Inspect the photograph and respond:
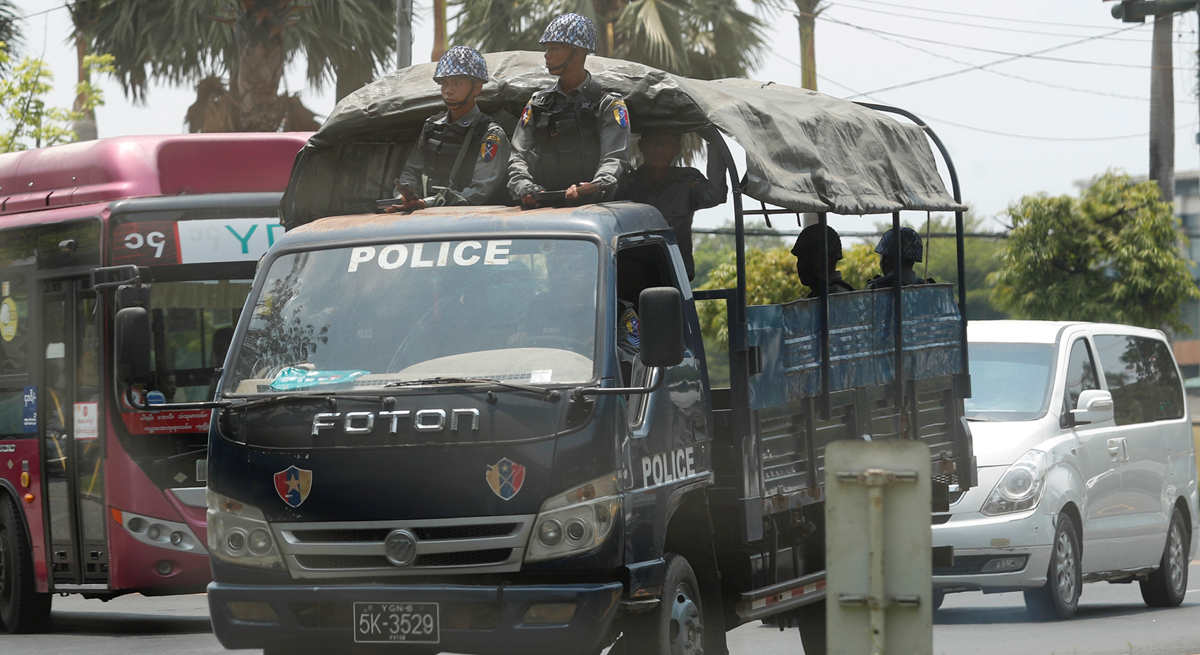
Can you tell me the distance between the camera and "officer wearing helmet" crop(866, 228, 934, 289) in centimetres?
884

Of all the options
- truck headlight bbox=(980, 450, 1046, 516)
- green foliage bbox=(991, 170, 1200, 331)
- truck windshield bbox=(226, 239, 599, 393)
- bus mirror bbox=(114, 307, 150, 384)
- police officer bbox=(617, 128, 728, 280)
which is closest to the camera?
truck windshield bbox=(226, 239, 599, 393)

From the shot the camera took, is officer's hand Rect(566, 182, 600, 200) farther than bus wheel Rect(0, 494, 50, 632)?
No

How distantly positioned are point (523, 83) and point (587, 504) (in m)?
2.53

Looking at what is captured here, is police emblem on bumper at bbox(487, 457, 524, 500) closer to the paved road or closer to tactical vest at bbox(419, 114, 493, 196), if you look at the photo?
tactical vest at bbox(419, 114, 493, 196)

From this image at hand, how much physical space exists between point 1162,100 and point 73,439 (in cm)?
2153

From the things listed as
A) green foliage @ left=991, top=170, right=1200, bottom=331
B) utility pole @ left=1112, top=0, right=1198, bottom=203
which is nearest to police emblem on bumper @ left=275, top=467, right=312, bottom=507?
utility pole @ left=1112, top=0, right=1198, bottom=203

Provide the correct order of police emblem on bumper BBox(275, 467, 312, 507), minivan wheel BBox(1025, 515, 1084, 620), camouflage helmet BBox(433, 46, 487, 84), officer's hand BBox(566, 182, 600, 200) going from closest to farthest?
police emblem on bumper BBox(275, 467, 312, 507), officer's hand BBox(566, 182, 600, 200), camouflage helmet BBox(433, 46, 487, 84), minivan wheel BBox(1025, 515, 1084, 620)

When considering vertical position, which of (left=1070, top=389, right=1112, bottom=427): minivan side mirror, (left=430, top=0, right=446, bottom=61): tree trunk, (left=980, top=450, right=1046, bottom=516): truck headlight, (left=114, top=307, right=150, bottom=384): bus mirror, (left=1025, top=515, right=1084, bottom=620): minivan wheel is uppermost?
(left=430, top=0, right=446, bottom=61): tree trunk

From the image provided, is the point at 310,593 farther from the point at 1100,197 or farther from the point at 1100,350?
the point at 1100,197

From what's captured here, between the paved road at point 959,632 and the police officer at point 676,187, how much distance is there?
306 cm

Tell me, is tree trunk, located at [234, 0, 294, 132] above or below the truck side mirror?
above

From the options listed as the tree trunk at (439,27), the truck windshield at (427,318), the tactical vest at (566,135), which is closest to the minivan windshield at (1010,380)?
the tactical vest at (566,135)

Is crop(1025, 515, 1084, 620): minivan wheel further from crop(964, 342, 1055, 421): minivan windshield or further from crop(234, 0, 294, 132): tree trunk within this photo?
crop(234, 0, 294, 132): tree trunk

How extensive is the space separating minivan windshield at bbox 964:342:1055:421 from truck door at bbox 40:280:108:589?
5.64 meters
